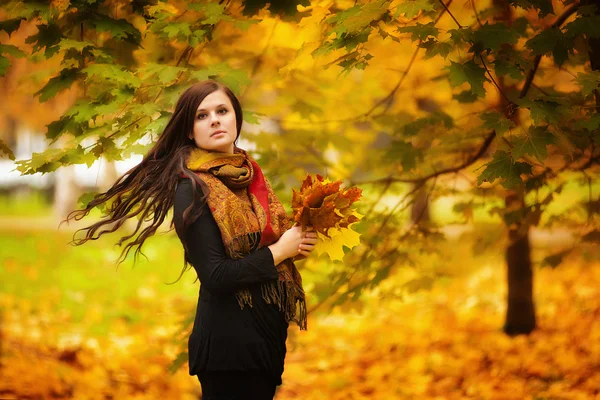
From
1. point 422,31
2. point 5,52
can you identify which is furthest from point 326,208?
point 5,52

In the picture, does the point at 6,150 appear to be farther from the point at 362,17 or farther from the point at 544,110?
the point at 544,110

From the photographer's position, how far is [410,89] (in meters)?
5.78

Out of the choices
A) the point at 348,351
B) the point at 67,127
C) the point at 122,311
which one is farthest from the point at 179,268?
the point at 67,127

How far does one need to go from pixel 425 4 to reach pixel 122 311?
5777 millimetres

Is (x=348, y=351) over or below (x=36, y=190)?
below

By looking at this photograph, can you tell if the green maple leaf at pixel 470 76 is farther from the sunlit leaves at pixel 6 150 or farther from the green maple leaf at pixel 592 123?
the sunlit leaves at pixel 6 150

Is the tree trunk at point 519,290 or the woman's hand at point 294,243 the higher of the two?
the tree trunk at point 519,290

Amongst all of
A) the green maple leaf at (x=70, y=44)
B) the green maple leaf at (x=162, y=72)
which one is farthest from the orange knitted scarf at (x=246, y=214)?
the green maple leaf at (x=70, y=44)

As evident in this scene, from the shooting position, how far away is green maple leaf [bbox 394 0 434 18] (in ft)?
8.09

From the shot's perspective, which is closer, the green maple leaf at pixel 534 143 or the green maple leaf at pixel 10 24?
the green maple leaf at pixel 534 143

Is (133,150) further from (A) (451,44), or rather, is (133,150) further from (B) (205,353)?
(A) (451,44)

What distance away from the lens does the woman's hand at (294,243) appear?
216cm

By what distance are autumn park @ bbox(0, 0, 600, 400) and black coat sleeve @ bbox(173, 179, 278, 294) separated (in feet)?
0.68

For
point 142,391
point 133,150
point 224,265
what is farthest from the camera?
point 142,391
